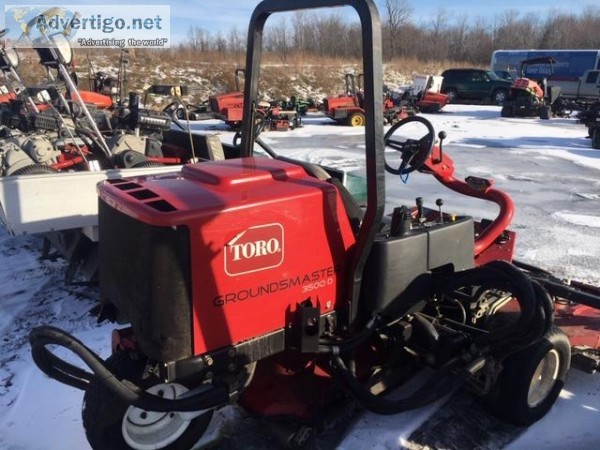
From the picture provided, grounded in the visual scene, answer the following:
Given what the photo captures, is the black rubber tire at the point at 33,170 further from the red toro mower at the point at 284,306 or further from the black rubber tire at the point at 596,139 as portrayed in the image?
the black rubber tire at the point at 596,139

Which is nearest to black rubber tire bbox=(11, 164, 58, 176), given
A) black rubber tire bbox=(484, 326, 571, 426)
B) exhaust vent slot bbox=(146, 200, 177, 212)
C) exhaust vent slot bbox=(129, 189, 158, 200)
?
exhaust vent slot bbox=(129, 189, 158, 200)

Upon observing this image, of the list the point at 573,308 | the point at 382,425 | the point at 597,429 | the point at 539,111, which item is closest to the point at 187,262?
the point at 382,425

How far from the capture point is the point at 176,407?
2.00 meters

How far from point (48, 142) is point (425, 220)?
4289 millimetres

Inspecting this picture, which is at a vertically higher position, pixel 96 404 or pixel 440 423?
pixel 96 404

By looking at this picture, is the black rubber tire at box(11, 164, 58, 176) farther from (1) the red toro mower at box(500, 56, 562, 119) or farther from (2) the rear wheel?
(1) the red toro mower at box(500, 56, 562, 119)

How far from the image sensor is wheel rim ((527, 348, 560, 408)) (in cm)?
278

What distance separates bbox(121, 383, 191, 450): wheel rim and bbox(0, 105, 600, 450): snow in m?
0.40

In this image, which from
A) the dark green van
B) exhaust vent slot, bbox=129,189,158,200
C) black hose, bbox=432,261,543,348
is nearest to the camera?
exhaust vent slot, bbox=129,189,158,200

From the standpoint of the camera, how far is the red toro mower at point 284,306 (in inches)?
78.1

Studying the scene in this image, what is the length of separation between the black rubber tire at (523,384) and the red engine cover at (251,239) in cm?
101

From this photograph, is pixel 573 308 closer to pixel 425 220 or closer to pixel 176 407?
pixel 425 220

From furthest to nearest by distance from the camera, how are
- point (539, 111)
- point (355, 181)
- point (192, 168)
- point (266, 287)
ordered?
point (539, 111)
point (355, 181)
point (192, 168)
point (266, 287)

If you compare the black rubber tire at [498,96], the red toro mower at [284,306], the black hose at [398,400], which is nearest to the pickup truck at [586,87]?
the black rubber tire at [498,96]
